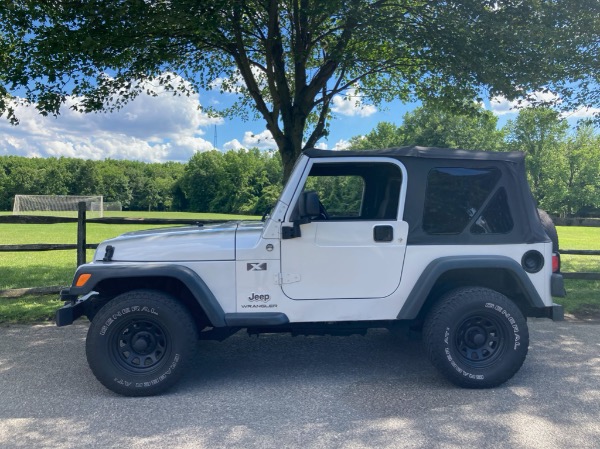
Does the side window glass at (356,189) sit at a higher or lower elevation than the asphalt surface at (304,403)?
higher

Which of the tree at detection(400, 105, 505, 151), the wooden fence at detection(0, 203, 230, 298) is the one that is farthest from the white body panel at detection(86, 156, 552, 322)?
the tree at detection(400, 105, 505, 151)

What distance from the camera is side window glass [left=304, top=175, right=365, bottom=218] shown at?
15.2 feet

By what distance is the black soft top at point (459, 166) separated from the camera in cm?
409

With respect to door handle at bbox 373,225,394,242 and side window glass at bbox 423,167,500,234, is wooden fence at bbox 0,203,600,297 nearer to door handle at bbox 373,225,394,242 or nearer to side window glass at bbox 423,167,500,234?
door handle at bbox 373,225,394,242

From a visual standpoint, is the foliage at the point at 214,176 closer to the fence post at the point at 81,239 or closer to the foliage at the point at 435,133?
the foliage at the point at 435,133

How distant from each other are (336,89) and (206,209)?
7270cm

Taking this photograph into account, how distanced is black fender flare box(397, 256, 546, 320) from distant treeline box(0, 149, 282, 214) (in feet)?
222

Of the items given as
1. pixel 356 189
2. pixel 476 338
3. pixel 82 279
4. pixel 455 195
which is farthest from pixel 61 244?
pixel 476 338

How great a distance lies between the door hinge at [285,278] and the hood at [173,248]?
1.36 feet

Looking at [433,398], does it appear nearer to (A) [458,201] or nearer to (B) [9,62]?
(A) [458,201]

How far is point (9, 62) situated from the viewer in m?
7.46

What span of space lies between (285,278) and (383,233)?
2.98 feet

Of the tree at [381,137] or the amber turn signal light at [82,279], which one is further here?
the tree at [381,137]

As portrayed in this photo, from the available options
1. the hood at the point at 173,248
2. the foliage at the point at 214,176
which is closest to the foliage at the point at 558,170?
the foliage at the point at 214,176
